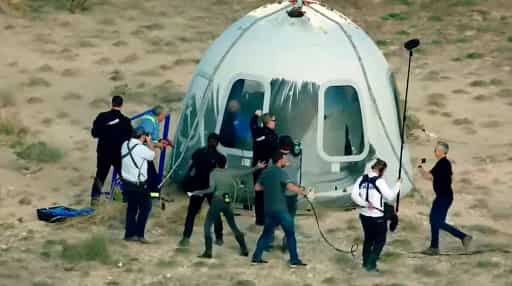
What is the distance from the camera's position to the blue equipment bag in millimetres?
17328

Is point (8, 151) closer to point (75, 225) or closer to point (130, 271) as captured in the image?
point (75, 225)

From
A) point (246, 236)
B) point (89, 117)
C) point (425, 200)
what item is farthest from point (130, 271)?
point (89, 117)

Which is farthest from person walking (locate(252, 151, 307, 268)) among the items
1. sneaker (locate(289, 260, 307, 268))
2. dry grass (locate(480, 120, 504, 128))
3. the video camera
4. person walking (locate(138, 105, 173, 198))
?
dry grass (locate(480, 120, 504, 128))

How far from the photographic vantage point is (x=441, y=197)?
15.8 metres

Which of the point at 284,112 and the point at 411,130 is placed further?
the point at 411,130

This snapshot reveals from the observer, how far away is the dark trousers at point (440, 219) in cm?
1583

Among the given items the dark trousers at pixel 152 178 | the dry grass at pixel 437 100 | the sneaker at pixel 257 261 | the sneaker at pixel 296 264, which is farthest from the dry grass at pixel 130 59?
the sneaker at pixel 296 264

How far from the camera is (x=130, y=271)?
51.2 feet

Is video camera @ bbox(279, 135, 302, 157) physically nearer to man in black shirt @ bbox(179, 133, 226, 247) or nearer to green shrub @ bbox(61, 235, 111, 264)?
man in black shirt @ bbox(179, 133, 226, 247)

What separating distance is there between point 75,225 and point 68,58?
10196mm

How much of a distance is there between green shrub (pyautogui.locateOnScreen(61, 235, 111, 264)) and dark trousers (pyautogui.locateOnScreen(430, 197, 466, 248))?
13.7 feet

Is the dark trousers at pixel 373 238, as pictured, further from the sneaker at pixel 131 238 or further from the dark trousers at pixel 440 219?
the sneaker at pixel 131 238

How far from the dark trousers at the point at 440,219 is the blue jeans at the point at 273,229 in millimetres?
1820

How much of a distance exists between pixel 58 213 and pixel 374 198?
490cm
